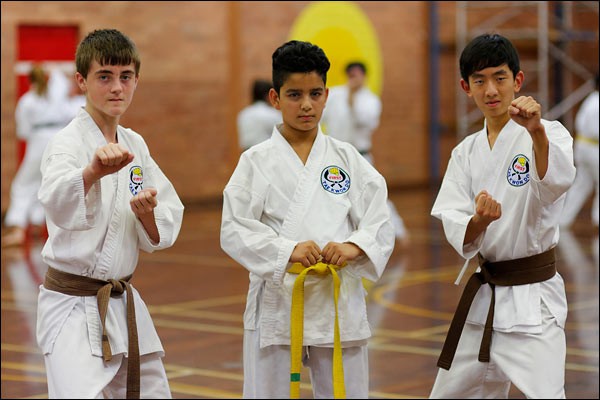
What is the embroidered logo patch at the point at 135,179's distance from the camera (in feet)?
12.2

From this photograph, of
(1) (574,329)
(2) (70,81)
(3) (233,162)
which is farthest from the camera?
(3) (233,162)

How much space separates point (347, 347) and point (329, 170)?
0.58 meters

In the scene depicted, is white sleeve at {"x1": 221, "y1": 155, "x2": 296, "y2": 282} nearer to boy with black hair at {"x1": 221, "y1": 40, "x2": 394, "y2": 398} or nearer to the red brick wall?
boy with black hair at {"x1": 221, "y1": 40, "x2": 394, "y2": 398}

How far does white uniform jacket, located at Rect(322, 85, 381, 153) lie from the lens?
1073cm

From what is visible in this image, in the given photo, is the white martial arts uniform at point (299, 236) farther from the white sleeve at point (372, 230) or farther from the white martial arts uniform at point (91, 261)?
the white martial arts uniform at point (91, 261)

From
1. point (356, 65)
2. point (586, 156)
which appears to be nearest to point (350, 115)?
point (356, 65)

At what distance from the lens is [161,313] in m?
7.68

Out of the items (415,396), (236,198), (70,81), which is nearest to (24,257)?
(70,81)

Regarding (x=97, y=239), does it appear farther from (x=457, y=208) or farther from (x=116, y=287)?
(x=457, y=208)

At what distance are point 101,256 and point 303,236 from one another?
2.13 ft

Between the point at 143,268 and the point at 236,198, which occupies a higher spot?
the point at 236,198

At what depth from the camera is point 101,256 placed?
3.62m

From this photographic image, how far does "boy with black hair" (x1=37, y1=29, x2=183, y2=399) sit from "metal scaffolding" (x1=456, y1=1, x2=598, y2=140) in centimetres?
1338

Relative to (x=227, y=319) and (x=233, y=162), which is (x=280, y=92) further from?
(x=233, y=162)
